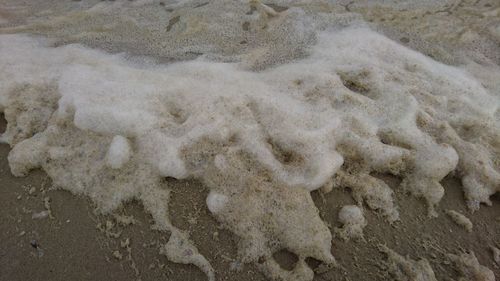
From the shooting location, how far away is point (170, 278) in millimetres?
2221

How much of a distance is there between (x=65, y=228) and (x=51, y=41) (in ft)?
7.81

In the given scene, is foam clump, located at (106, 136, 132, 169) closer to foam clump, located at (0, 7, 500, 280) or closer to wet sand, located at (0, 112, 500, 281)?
foam clump, located at (0, 7, 500, 280)

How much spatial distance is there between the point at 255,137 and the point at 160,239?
3.01 feet

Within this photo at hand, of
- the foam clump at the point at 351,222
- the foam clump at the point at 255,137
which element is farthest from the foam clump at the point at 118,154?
the foam clump at the point at 351,222

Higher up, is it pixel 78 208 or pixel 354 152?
pixel 354 152

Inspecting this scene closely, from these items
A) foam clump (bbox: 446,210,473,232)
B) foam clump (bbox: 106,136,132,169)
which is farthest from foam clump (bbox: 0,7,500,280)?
foam clump (bbox: 446,210,473,232)

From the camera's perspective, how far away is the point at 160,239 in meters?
2.35

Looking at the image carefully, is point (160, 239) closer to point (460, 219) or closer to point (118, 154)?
point (118, 154)

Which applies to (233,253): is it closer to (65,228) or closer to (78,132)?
(65,228)

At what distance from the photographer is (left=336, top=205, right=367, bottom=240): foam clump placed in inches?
95.3

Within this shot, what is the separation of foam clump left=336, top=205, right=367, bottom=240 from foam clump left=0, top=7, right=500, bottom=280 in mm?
14

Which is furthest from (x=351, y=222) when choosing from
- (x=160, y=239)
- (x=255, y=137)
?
(x=160, y=239)

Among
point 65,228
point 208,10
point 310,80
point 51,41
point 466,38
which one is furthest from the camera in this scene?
point 208,10

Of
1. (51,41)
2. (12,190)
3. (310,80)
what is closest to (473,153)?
(310,80)
